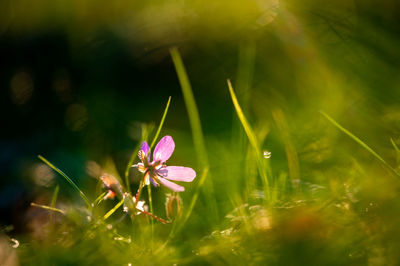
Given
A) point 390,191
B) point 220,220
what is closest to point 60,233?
point 220,220

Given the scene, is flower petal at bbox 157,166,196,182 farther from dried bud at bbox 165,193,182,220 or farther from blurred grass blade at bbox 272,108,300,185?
blurred grass blade at bbox 272,108,300,185

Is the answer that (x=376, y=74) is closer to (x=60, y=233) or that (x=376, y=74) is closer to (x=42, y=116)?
(x=60, y=233)

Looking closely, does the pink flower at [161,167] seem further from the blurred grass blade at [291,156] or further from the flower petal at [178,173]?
the blurred grass blade at [291,156]

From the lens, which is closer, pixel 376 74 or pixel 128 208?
pixel 128 208

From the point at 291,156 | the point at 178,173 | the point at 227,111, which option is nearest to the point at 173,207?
the point at 178,173

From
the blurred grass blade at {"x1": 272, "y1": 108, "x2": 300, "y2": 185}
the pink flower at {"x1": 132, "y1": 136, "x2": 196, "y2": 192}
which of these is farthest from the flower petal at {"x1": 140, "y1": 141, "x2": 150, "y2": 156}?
the blurred grass blade at {"x1": 272, "y1": 108, "x2": 300, "y2": 185}

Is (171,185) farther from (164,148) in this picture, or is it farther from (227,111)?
(227,111)

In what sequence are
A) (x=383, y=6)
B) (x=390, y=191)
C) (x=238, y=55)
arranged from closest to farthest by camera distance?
(x=390, y=191), (x=383, y=6), (x=238, y=55)
